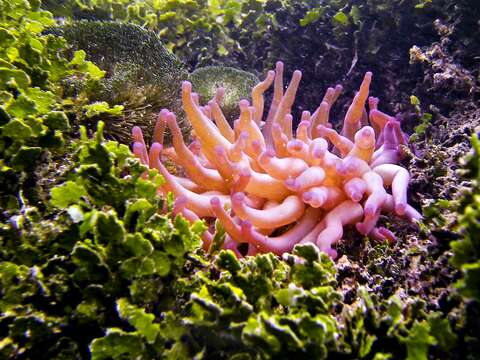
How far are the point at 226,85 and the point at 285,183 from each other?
1.87 metres

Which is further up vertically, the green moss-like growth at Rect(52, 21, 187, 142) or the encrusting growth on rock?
the green moss-like growth at Rect(52, 21, 187, 142)

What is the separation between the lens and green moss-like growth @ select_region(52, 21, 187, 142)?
8.39 feet

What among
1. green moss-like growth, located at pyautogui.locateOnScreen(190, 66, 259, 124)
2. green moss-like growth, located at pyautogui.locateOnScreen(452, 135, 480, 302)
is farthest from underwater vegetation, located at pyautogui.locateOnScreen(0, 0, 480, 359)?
green moss-like growth, located at pyautogui.locateOnScreen(190, 66, 259, 124)

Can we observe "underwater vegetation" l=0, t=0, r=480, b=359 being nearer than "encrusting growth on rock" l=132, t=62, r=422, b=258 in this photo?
Yes

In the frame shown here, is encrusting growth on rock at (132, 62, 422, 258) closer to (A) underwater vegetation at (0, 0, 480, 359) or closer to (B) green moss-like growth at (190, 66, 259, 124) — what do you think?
(A) underwater vegetation at (0, 0, 480, 359)

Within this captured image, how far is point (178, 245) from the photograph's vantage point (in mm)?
1556

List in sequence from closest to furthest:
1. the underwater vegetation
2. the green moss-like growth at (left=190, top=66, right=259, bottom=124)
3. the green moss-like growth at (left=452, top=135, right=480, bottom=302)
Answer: the green moss-like growth at (left=452, top=135, right=480, bottom=302) < the underwater vegetation < the green moss-like growth at (left=190, top=66, right=259, bottom=124)

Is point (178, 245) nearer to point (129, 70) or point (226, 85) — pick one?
point (129, 70)

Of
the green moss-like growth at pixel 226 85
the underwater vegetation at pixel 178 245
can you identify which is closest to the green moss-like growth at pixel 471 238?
the underwater vegetation at pixel 178 245

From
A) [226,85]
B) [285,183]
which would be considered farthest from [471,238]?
[226,85]

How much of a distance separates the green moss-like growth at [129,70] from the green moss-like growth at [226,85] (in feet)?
1.19

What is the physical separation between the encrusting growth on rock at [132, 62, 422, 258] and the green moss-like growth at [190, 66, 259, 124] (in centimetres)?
91

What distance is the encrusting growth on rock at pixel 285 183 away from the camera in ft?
6.56

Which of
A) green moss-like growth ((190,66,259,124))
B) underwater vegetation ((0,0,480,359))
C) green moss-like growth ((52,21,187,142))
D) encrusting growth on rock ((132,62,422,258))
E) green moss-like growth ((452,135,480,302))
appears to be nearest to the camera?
green moss-like growth ((452,135,480,302))
